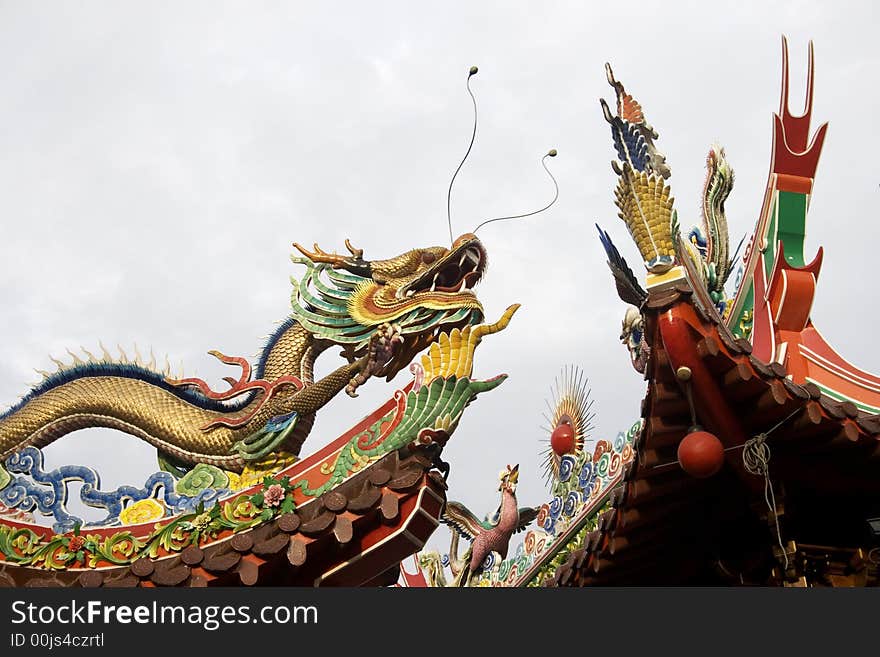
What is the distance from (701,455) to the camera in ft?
21.6

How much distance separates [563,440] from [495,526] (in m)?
1.60

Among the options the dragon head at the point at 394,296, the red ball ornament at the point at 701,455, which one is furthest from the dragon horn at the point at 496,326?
the red ball ornament at the point at 701,455

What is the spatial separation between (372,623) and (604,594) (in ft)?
3.53

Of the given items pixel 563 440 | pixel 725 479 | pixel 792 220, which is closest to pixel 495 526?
pixel 563 440

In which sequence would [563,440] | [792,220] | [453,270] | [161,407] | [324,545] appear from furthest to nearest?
[563,440]
[792,220]
[453,270]
[161,407]
[324,545]

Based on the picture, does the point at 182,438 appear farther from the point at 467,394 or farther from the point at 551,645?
the point at 551,645

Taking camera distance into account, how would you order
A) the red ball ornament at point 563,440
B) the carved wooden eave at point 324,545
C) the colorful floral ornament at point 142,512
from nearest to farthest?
the carved wooden eave at point 324,545
the colorful floral ornament at point 142,512
the red ball ornament at point 563,440

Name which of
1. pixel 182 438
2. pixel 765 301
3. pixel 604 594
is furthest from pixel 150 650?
pixel 765 301

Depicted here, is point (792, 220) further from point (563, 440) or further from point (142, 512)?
point (142, 512)

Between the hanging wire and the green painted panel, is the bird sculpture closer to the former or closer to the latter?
the green painted panel

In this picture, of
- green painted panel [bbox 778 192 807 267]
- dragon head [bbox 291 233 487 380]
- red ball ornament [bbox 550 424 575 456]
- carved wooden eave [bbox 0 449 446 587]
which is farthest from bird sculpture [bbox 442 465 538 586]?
A: carved wooden eave [bbox 0 449 446 587]

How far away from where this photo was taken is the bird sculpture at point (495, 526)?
13.6m

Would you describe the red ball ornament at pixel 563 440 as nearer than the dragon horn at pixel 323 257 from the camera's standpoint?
No

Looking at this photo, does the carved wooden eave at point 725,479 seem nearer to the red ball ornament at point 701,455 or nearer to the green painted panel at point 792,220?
the red ball ornament at point 701,455
